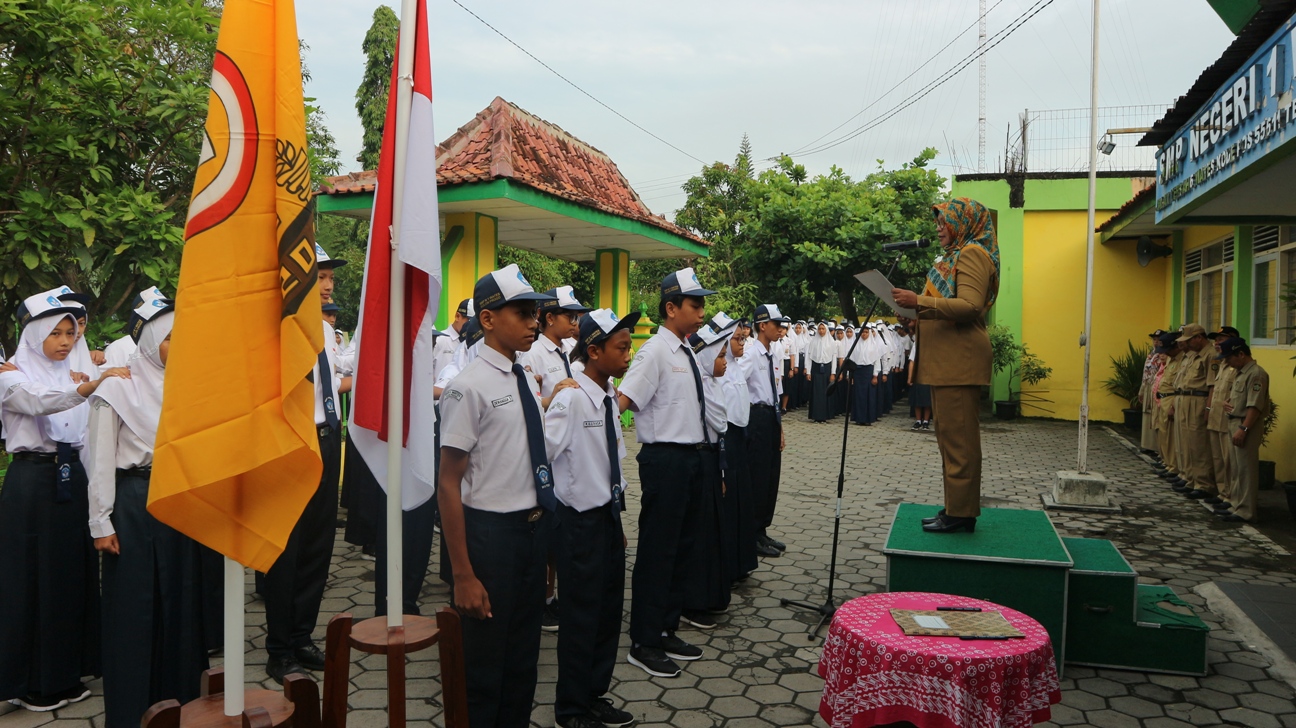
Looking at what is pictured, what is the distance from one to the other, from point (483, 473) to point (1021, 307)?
16620mm

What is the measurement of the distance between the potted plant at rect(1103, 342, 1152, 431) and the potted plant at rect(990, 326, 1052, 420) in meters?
1.36

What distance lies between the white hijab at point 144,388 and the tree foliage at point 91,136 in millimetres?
2527

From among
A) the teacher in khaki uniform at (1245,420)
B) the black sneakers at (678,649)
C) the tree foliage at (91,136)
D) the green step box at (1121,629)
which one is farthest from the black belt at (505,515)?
the teacher in khaki uniform at (1245,420)

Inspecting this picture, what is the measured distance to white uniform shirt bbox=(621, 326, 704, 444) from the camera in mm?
4973

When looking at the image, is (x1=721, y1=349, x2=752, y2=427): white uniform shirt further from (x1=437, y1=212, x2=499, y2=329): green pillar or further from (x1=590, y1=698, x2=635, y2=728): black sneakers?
(x1=437, y1=212, x2=499, y2=329): green pillar

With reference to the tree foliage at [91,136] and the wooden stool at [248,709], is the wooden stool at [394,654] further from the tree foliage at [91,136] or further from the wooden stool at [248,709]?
the tree foliage at [91,136]

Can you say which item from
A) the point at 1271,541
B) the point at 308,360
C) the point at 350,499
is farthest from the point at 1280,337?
the point at 308,360

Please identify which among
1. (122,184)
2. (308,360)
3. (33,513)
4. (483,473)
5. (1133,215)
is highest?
(1133,215)

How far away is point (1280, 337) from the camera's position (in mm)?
10086

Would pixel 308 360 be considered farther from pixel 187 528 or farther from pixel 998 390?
pixel 998 390

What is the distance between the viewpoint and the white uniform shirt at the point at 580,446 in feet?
12.7

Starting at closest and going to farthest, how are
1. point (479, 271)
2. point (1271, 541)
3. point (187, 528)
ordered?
point (187, 528) → point (1271, 541) → point (479, 271)

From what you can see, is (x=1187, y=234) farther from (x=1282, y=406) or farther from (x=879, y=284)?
(x=879, y=284)

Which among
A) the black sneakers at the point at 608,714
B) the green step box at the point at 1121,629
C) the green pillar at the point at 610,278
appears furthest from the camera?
the green pillar at the point at 610,278
